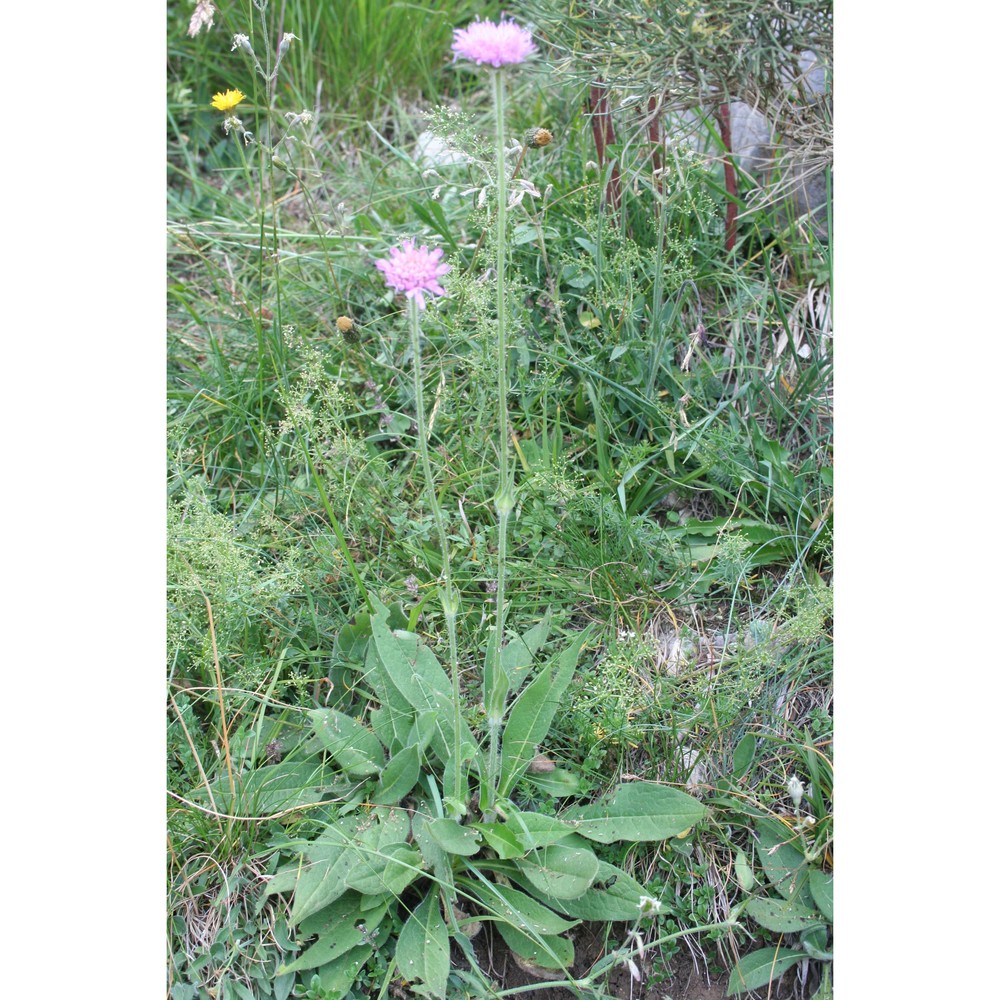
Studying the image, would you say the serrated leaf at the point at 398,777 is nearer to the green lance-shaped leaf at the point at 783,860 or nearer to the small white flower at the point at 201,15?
the green lance-shaped leaf at the point at 783,860

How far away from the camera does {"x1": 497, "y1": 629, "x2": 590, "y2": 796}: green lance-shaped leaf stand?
1625 millimetres

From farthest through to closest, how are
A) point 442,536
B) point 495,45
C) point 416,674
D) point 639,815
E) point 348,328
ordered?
1. point 348,328
2. point 416,674
3. point 639,815
4. point 442,536
5. point 495,45

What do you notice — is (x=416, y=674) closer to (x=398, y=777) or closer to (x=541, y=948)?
(x=398, y=777)

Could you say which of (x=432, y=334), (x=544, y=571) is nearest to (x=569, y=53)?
(x=432, y=334)

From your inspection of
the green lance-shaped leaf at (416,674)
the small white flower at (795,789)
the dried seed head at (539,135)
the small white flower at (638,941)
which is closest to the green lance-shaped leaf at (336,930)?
the green lance-shaped leaf at (416,674)

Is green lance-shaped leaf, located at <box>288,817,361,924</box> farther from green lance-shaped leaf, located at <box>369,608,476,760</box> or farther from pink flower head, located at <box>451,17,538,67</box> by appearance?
pink flower head, located at <box>451,17,538,67</box>

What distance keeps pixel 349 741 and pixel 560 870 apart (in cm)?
42

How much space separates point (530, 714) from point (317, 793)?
39 centimetres

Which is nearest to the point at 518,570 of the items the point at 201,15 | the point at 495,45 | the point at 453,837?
the point at 453,837

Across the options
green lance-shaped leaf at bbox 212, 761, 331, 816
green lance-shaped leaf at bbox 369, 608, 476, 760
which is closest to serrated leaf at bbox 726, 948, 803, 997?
green lance-shaped leaf at bbox 369, 608, 476, 760

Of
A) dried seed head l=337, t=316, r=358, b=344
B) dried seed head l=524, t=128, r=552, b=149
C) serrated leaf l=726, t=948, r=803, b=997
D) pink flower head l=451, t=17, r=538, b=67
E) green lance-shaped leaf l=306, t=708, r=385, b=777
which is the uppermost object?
dried seed head l=524, t=128, r=552, b=149

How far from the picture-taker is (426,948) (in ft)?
4.86

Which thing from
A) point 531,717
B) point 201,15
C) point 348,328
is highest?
point 201,15

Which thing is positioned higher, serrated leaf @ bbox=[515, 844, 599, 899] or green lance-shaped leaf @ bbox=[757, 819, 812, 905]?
serrated leaf @ bbox=[515, 844, 599, 899]
